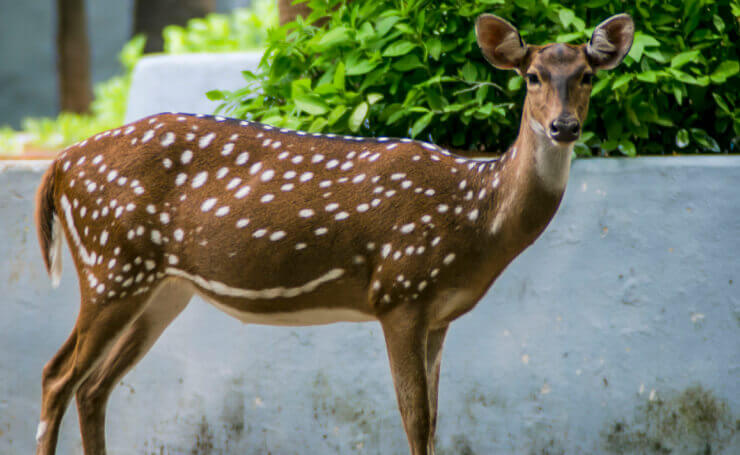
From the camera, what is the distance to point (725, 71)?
3715 mm

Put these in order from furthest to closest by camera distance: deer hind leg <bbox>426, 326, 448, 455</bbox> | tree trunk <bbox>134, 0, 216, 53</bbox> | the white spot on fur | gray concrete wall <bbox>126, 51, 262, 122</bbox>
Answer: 1. tree trunk <bbox>134, 0, 216, 53</bbox>
2. gray concrete wall <bbox>126, 51, 262, 122</bbox>
3. deer hind leg <bbox>426, 326, 448, 455</bbox>
4. the white spot on fur

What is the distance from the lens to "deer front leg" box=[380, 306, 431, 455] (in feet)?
8.60

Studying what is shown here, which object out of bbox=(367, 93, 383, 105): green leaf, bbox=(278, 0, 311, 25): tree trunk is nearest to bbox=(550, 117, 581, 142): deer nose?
bbox=(367, 93, 383, 105): green leaf

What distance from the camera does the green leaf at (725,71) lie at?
3670 millimetres

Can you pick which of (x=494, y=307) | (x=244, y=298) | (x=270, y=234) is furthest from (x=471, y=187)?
→ (x=494, y=307)

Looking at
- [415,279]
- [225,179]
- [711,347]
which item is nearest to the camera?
[415,279]

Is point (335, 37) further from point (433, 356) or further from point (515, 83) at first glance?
point (433, 356)

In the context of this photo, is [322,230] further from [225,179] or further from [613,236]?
[613,236]

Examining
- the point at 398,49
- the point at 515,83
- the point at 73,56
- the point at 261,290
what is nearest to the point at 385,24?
the point at 398,49

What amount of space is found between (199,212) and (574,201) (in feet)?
5.65

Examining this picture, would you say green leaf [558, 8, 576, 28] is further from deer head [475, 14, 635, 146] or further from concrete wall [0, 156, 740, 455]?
deer head [475, 14, 635, 146]

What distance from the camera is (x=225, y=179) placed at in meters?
2.82

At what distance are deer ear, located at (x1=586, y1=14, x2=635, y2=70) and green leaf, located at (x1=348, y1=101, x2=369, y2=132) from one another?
127 cm

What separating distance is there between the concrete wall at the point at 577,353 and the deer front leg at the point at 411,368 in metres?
1.05
